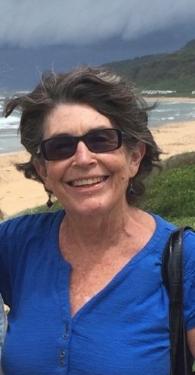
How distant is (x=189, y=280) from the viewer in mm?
2018

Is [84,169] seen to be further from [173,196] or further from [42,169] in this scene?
[173,196]

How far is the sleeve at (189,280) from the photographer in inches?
78.6

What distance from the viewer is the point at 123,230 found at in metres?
2.26

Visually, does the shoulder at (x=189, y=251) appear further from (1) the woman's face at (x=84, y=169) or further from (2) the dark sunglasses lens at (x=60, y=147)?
(2) the dark sunglasses lens at (x=60, y=147)

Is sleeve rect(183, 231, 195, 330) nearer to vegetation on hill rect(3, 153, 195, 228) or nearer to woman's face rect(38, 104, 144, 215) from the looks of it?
woman's face rect(38, 104, 144, 215)

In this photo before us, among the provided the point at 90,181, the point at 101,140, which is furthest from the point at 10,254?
the point at 101,140

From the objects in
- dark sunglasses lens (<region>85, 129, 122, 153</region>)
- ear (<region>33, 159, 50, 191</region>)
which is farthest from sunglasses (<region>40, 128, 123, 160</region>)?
ear (<region>33, 159, 50, 191</region>)

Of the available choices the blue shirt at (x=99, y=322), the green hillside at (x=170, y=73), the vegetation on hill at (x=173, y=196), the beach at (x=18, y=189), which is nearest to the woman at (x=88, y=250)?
the blue shirt at (x=99, y=322)

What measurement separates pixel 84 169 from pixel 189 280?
1.50 feet

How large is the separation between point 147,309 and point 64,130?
1.93 ft

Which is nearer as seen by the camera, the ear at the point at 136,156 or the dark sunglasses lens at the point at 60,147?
the dark sunglasses lens at the point at 60,147

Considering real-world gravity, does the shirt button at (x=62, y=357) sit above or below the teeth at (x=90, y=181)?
below

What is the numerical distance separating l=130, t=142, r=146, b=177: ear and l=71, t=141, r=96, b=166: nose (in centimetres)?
18

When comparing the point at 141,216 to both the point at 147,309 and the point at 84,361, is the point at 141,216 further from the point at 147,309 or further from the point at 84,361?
the point at 84,361
